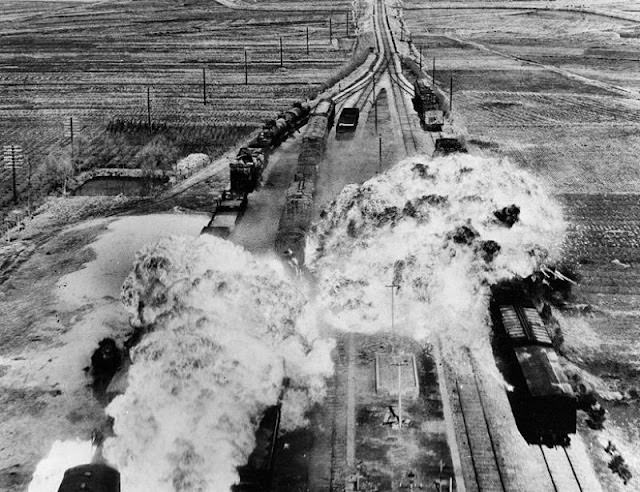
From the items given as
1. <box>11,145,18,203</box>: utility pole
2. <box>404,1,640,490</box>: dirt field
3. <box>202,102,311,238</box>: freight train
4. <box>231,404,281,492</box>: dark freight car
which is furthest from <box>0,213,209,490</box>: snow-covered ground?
<box>404,1,640,490</box>: dirt field

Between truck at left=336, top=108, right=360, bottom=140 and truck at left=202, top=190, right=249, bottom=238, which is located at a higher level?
truck at left=336, top=108, right=360, bottom=140

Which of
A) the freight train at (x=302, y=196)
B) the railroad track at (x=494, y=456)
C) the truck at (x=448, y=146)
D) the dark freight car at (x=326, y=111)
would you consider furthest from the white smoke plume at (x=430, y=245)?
the dark freight car at (x=326, y=111)

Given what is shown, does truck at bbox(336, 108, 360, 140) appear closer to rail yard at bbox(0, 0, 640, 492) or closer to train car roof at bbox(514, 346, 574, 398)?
rail yard at bbox(0, 0, 640, 492)

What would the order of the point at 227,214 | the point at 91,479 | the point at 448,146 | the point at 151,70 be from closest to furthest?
the point at 91,479, the point at 227,214, the point at 448,146, the point at 151,70

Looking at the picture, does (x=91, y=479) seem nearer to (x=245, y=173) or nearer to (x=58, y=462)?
(x=58, y=462)

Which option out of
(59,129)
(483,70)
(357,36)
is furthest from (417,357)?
(357,36)

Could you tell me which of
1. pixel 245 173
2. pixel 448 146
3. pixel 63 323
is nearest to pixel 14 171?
pixel 245 173

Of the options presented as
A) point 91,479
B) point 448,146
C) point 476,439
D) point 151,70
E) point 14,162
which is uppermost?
point 151,70
